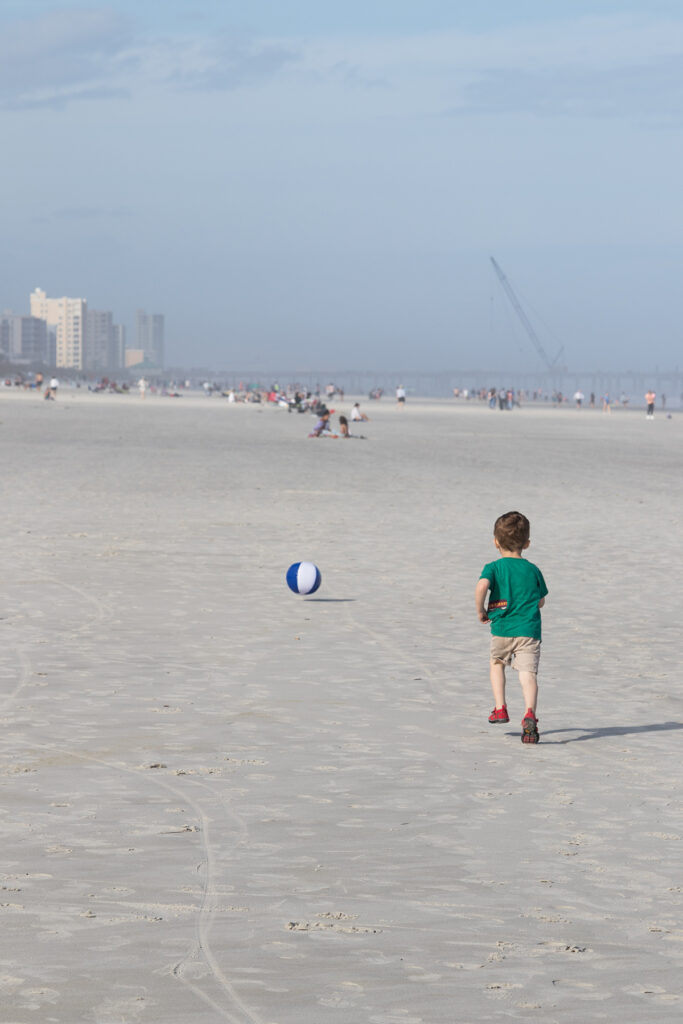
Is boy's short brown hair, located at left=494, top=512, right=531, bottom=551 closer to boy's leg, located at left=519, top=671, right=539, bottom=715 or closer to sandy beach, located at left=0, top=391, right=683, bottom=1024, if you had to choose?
boy's leg, located at left=519, top=671, right=539, bottom=715

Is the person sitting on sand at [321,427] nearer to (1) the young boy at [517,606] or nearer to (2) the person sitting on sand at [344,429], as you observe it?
(2) the person sitting on sand at [344,429]

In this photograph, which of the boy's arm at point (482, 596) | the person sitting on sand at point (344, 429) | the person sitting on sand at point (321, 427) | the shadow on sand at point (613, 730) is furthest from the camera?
the person sitting on sand at point (321, 427)

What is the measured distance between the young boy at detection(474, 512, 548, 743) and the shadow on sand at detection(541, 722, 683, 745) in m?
0.26

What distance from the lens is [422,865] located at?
19.1 ft

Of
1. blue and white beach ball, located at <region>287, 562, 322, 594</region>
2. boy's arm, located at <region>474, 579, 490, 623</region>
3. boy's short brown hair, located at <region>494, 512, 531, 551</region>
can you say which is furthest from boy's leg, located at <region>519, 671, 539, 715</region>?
blue and white beach ball, located at <region>287, 562, 322, 594</region>

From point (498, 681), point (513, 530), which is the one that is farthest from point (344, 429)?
point (513, 530)

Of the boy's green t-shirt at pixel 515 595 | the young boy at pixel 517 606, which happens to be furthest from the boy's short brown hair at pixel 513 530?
the boy's green t-shirt at pixel 515 595

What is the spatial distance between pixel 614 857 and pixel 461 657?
15.6 feet

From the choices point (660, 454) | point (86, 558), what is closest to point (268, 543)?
point (86, 558)

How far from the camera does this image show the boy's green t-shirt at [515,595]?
8.05 metres

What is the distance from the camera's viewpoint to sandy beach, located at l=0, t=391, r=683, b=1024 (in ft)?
15.1

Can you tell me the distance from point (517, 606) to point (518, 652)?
251 mm

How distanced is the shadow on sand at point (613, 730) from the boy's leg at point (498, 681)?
0.30m

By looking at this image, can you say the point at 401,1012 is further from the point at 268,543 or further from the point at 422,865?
the point at 268,543
